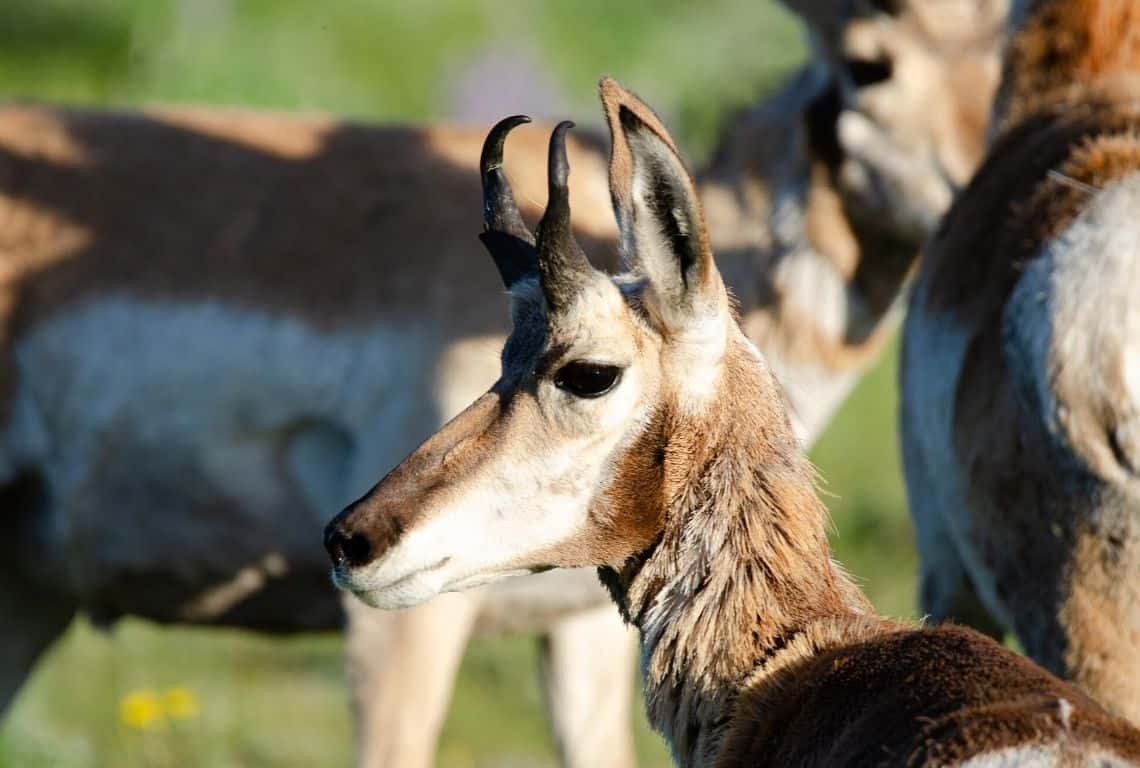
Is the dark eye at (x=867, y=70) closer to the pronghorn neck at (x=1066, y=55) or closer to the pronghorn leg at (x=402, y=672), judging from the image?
the pronghorn neck at (x=1066, y=55)

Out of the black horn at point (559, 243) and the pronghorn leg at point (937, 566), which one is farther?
the pronghorn leg at point (937, 566)

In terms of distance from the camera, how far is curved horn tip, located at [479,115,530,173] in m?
3.47

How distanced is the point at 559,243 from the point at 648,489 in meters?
0.48

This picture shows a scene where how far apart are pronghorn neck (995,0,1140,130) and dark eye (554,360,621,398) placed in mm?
2153

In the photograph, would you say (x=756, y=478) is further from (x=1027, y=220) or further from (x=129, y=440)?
(x=129, y=440)

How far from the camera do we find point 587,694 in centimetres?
653

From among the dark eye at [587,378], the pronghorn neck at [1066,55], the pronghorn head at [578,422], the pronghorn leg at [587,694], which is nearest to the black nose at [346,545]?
the pronghorn head at [578,422]

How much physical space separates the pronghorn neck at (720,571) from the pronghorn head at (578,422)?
0.04 meters

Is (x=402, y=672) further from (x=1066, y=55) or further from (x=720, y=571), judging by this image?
(x=1066, y=55)

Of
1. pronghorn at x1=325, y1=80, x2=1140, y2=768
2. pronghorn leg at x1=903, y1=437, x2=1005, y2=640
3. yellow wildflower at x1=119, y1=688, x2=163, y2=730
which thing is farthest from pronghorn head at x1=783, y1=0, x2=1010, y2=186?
yellow wildflower at x1=119, y1=688, x2=163, y2=730

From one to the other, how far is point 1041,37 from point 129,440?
10.2 feet

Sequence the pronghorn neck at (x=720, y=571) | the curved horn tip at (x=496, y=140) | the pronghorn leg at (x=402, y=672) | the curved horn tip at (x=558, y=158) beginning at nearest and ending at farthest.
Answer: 1. the curved horn tip at (x=558, y=158)
2. the pronghorn neck at (x=720, y=571)
3. the curved horn tip at (x=496, y=140)
4. the pronghorn leg at (x=402, y=672)

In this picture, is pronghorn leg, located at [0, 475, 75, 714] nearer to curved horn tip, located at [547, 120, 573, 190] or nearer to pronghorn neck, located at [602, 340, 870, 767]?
pronghorn neck, located at [602, 340, 870, 767]

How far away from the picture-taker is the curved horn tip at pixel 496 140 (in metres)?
3.47
